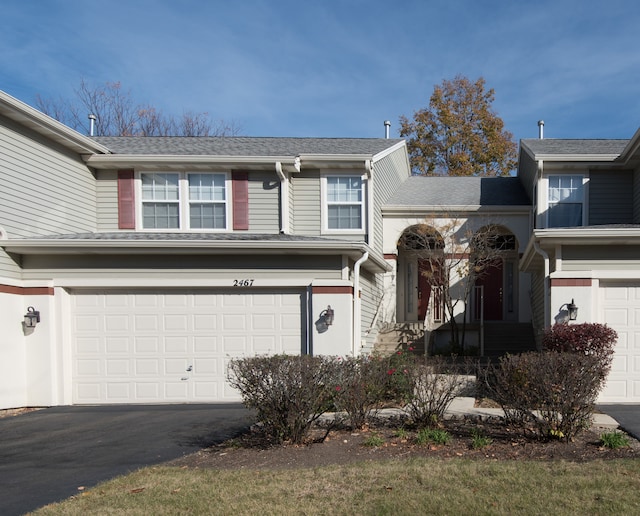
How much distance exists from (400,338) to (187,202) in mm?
6665

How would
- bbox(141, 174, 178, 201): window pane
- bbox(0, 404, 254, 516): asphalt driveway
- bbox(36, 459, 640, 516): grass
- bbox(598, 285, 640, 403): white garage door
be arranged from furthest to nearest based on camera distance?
bbox(141, 174, 178, 201): window pane
bbox(598, 285, 640, 403): white garage door
bbox(0, 404, 254, 516): asphalt driveway
bbox(36, 459, 640, 516): grass

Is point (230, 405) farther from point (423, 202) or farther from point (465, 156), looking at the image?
point (465, 156)

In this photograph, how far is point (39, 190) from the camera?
448 inches

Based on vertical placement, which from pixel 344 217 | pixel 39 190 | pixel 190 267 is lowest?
pixel 190 267

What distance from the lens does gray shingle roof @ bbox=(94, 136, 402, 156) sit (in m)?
14.0

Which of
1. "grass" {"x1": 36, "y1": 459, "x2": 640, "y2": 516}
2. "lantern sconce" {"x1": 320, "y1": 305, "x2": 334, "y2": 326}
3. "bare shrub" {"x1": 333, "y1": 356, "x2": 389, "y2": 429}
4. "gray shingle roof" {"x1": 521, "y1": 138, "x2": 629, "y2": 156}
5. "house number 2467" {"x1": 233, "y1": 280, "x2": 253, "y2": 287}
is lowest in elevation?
"grass" {"x1": 36, "y1": 459, "x2": 640, "y2": 516}

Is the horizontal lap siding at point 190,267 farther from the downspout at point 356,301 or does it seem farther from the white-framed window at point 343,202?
the white-framed window at point 343,202

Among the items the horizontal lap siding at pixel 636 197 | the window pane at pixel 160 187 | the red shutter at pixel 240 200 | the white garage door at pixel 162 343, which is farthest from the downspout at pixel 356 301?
the horizontal lap siding at pixel 636 197

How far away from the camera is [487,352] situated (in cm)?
1380

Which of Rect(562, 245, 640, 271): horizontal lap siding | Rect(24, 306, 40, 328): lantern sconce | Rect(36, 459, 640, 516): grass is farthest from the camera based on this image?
Rect(24, 306, 40, 328): lantern sconce

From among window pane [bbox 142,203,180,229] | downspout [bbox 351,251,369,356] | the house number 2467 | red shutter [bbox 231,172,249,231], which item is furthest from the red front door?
window pane [bbox 142,203,180,229]

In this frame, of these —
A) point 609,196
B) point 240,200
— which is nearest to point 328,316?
point 240,200

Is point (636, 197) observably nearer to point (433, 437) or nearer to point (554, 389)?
point (554, 389)

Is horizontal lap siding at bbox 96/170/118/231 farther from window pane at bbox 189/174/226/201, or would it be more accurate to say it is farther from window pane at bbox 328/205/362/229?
window pane at bbox 328/205/362/229
